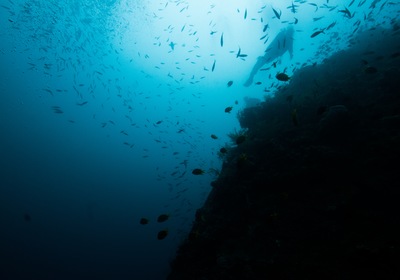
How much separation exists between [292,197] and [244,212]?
4.53 ft

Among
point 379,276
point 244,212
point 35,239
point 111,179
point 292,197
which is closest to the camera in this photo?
point 379,276

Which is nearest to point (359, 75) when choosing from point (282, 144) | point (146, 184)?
point (282, 144)

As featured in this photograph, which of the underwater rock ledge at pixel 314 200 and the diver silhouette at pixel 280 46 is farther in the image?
the diver silhouette at pixel 280 46

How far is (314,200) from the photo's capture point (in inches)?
238

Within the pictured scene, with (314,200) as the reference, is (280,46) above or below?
above

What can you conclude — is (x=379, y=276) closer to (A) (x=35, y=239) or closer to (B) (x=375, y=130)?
(B) (x=375, y=130)

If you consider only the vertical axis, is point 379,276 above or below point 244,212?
above

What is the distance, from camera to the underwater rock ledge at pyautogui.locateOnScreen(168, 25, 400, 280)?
15.4 ft

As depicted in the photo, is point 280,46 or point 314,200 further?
point 280,46

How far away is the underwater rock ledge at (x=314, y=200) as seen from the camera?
4688 millimetres

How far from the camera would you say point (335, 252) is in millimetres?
4719

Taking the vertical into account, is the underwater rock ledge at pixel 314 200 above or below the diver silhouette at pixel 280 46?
below

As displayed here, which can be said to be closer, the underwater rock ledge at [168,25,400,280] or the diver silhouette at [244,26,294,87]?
the underwater rock ledge at [168,25,400,280]

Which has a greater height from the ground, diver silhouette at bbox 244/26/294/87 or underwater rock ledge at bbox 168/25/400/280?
diver silhouette at bbox 244/26/294/87
